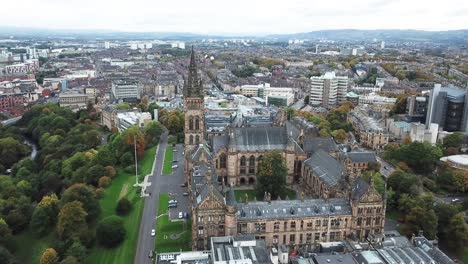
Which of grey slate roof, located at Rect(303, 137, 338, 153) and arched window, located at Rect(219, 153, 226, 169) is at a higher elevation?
grey slate roof, located at Rect(303, 137, 338, 153)

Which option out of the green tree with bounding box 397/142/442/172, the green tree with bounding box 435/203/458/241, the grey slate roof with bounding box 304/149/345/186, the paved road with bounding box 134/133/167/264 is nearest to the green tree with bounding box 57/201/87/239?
the paved road with bounding box 134/133/167/264

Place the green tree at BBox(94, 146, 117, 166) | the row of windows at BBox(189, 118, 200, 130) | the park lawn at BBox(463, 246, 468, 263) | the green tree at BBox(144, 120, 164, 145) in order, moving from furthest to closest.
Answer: the green tree at BBox(144, 120, 164, 145) < the green tree at BBox(94, 146, 117, 166) < the row of windows at BBox(189, 118, 200, 130) < the park lawn at BBox(463, 246, 468, 263)

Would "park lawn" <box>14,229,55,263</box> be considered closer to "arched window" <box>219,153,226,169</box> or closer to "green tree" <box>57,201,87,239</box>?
"green tree" <box>57,201,87,239</box>

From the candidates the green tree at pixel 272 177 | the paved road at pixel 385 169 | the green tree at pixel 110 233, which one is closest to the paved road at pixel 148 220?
the green tree at pixel 110 233

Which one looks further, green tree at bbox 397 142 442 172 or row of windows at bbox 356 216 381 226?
green tree at bbox 397 142 442 172

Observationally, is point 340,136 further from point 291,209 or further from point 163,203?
point 291,209

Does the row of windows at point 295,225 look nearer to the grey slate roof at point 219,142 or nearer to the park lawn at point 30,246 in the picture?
the grey slate roof at point 219,142

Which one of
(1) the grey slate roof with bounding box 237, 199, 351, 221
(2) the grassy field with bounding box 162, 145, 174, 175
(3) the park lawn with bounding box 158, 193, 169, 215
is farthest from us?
(2) the grassy field with bounding box 162, 145, 174, 175
